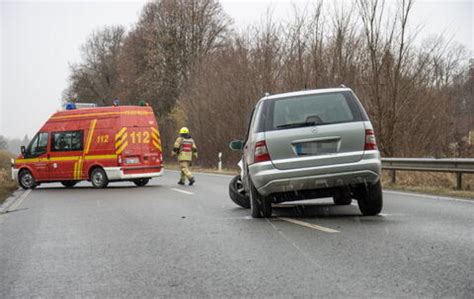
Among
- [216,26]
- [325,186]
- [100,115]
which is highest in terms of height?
[216,26]

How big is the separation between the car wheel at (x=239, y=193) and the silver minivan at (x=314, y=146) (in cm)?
221

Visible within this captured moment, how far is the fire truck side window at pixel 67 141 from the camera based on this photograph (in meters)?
19.8

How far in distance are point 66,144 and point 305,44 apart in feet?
32.6

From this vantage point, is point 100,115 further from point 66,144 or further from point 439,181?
point 439,181

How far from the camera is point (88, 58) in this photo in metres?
74.6

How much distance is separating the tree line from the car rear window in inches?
426

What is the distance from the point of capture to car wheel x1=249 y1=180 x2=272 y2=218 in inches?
364

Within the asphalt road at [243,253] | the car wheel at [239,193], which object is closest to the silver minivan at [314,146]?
the asphalt road at [243,253]

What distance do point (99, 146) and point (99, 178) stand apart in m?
0.98

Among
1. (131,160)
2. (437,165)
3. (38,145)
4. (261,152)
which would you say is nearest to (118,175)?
(131,160)

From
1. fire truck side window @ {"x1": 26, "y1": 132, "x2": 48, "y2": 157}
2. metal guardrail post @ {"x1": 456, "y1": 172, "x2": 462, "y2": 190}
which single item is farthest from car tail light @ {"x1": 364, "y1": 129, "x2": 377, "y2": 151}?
fire truck side window @ {"x1": 26, "y1": 132, "x2": 48, "y2": 157}

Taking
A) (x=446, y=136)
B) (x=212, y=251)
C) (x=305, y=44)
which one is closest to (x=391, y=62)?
(x=446, y=136)

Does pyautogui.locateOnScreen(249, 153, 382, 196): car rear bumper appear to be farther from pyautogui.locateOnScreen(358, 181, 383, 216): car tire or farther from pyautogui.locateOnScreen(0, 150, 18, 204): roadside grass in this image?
pyautogui.locateOnScreen(0, 150, 18, 204): roadside grass

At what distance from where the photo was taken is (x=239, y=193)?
11.2 metres
